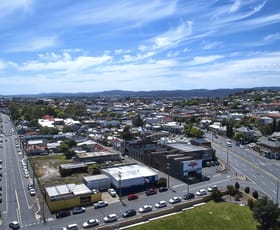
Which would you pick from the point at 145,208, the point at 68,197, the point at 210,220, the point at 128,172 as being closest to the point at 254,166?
the point at 128,172

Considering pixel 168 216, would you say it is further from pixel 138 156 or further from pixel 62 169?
pixel 138 156

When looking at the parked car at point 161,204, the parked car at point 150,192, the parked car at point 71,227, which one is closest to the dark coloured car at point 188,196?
the parked car at point 161,204

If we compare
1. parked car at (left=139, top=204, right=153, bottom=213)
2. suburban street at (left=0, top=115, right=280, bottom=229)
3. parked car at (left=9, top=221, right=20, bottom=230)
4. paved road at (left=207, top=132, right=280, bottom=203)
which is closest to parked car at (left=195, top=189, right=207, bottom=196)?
suburban street at (left=0, top=115, right=280, bottom=229)

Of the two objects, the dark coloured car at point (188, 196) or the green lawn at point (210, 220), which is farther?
the dark coloured car at point (188, 196)

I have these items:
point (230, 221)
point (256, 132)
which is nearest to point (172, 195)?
point (230, 221)

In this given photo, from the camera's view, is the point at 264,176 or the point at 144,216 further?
the point at 264,176

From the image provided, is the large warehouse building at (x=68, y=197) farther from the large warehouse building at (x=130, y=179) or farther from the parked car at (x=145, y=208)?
the parked car at (x=145, y=208)

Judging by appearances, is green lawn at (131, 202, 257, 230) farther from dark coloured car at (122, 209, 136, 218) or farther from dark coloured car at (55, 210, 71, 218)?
dark coloured car at (55, 210, 71, 218)
